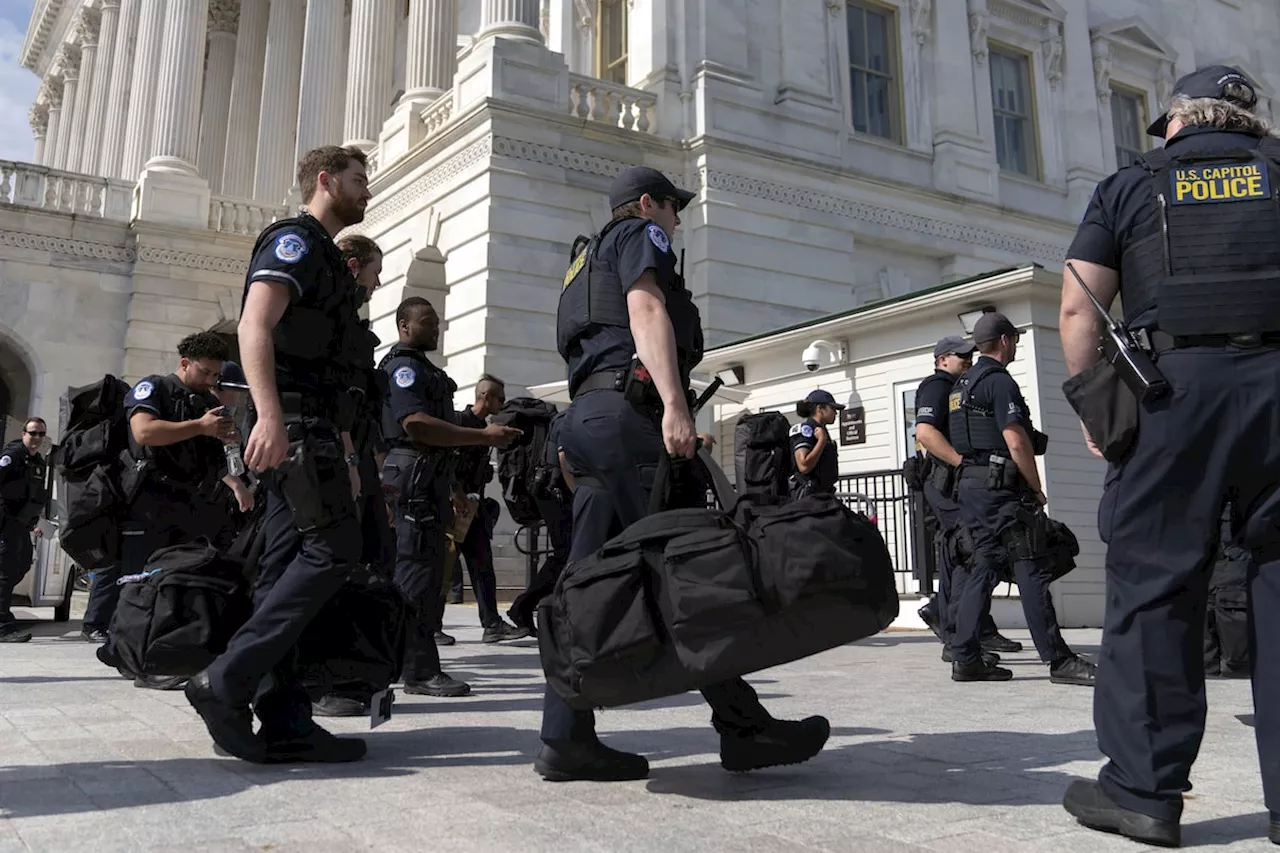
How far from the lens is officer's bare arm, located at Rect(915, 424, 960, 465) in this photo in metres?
7.01

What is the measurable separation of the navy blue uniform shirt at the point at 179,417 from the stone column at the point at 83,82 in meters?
32.2

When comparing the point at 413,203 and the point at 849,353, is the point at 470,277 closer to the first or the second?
the point at 413,203

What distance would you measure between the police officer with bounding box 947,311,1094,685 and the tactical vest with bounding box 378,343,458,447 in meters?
3.17

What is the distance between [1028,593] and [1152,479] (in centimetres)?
387

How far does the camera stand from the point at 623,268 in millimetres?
3666

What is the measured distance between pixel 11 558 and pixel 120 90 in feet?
76.8

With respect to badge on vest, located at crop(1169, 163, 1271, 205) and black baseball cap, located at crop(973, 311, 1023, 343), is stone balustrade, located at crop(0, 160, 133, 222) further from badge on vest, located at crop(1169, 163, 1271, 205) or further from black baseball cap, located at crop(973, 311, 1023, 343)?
badge on vest, located at crop(1169, 163, 1271, 205)

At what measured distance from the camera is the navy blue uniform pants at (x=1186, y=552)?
9.20 ft

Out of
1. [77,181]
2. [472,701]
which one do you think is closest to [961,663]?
[472,701]

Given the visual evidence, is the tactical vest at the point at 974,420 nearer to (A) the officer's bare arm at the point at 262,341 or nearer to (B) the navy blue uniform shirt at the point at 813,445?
(B) the navy blue uniform shirt at the point at 813,445

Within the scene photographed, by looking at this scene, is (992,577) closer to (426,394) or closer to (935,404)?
(935,404)

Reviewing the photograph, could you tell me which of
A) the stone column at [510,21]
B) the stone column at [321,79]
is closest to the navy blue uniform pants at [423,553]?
the stone column at [510,21]

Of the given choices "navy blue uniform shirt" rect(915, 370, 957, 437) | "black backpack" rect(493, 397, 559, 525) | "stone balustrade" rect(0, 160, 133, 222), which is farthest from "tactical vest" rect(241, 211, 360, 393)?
"stone balustrade" rect(0, 160, 133, 222)

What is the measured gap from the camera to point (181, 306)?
77.6 ft
